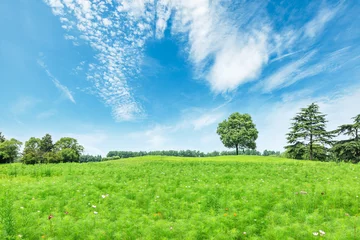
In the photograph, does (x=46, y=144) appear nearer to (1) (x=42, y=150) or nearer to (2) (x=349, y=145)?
(1) (x=42, y=150)

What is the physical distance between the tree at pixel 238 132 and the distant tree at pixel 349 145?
1672 centimetres

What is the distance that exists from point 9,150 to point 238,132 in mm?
64179

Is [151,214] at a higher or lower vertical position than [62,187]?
lower

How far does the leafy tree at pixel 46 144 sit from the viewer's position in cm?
6731

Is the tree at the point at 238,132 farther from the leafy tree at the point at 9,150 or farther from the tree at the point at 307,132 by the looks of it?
the leafy tree at the point at 9,150

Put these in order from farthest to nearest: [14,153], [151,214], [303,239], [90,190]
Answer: [14,153]
[90,190]
[151,214]
[303,239]

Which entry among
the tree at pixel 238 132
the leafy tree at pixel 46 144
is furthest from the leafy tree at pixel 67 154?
the tree at pixel 238 132

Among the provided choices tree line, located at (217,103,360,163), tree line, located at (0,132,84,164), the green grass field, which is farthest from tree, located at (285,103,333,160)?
tree line, located at (0,132,84,164)

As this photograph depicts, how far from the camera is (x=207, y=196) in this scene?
8.54 m

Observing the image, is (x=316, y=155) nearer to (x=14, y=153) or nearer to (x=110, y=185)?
(x=110, y=185)

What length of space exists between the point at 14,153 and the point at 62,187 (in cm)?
6916

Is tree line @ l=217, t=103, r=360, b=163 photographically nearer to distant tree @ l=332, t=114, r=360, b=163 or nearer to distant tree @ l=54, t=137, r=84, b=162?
distant tree @ l=332, t=114, r=360, b=163

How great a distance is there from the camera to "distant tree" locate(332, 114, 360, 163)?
122 feet

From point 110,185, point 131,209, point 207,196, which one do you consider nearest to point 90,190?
point 110,185
